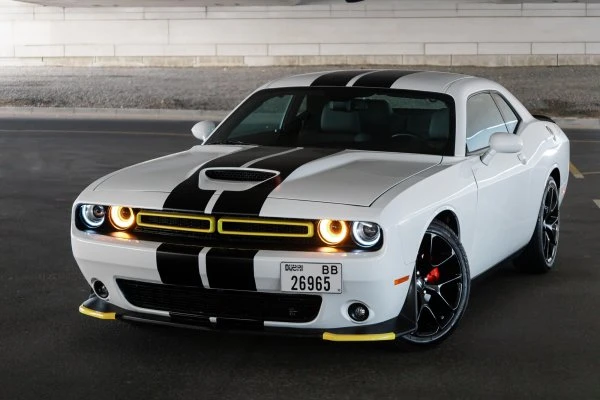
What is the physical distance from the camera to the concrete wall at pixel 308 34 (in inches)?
1710

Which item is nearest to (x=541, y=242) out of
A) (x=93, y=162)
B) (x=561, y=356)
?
(x=561, y=356)

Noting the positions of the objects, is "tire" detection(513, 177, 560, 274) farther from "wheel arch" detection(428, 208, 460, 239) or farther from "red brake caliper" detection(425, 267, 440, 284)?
"red brake caliper" detection(425, 267, 440, 284)

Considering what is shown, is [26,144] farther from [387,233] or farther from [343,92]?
[387,233]

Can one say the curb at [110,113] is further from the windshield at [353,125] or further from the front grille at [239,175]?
the front grille at [239,175]

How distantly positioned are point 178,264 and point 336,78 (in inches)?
A: 93.9

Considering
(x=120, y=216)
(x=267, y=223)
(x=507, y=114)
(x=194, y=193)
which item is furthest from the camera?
(x=507, y=114)

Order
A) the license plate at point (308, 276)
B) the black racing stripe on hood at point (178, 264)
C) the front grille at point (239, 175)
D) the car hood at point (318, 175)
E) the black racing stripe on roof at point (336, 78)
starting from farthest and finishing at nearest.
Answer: the black racing stripe on roof at point (336, 78)
the front grille at point (239, 175)
the car hood at point (318, 175)
the black racing stripe on hood at point (178, 264)
the license plate at point (308, 276)

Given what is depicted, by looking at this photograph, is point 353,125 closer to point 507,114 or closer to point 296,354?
point 507,114

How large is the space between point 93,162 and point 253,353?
10208mm

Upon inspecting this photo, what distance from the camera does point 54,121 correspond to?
2441 centimetres

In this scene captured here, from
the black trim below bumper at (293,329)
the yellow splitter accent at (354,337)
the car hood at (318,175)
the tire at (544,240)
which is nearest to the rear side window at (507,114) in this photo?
the tire at (544,240)

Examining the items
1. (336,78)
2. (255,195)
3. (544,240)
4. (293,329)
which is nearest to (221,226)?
(255,195)

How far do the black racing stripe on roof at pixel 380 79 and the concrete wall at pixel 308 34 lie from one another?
120ft

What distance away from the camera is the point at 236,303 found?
5.67 m
